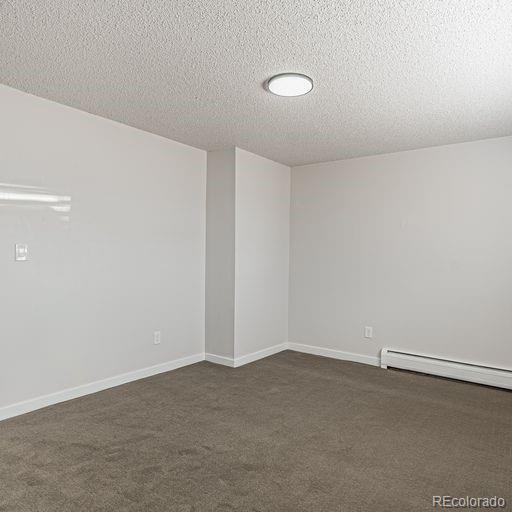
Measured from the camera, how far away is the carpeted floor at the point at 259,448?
2072 mm

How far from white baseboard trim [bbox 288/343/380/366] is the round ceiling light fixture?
3002 millimetres

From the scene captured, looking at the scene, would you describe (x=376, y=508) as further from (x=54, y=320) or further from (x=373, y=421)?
(x=54, y=320)

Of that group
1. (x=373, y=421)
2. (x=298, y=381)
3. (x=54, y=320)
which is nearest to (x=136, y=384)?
(x=54, y=320)

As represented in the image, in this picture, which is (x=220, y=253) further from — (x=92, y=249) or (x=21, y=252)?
(x=21, y=252)

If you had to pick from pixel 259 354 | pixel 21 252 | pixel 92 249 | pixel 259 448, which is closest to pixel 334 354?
pixel 259 354

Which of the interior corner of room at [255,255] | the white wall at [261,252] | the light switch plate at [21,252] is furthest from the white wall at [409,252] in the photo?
the light switch plate at [21,252]

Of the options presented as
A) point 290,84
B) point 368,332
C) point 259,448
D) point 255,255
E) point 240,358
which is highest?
point 290,84

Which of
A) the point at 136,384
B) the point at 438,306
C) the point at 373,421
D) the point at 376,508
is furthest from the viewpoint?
the point at 438,306

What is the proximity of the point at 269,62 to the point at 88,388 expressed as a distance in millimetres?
2873

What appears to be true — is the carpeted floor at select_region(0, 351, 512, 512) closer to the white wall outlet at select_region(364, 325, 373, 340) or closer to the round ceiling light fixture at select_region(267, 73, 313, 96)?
the white wall outlet at select_region(364, 325, 373, 340)

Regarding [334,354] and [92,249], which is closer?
[92,249]

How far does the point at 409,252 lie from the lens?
437 centimetres

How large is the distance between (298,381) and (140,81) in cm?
288

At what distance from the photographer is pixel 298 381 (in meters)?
3.93
